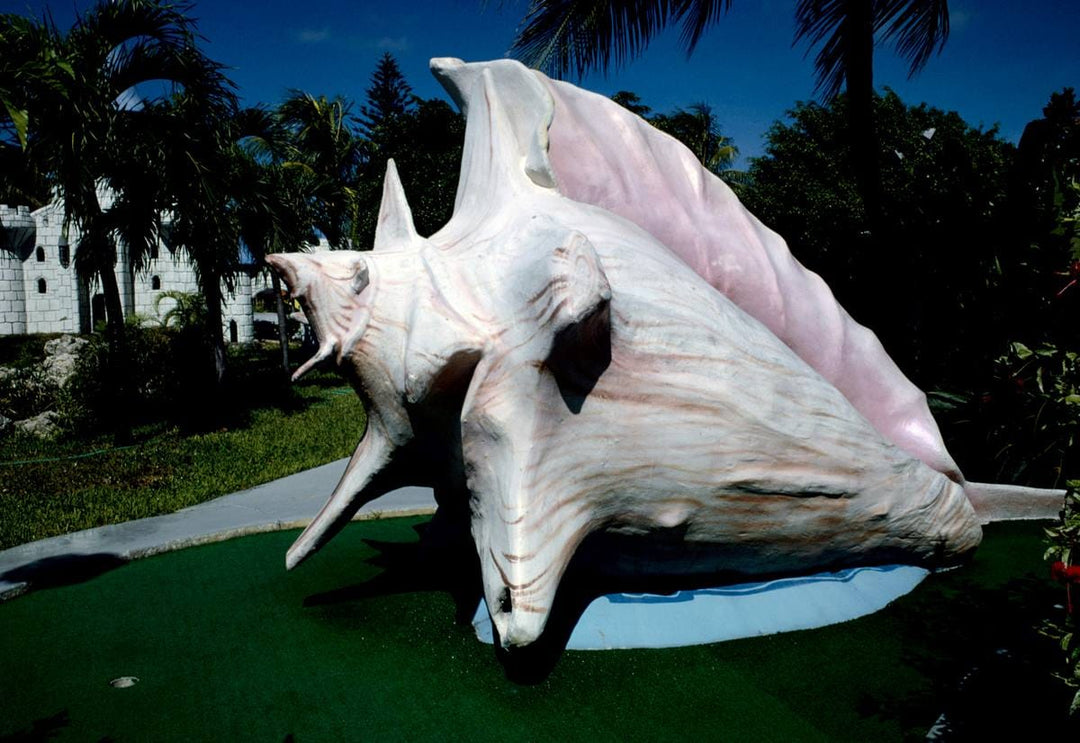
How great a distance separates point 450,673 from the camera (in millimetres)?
3260

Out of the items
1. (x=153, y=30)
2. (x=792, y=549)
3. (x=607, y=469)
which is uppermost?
(x=153, y=30)

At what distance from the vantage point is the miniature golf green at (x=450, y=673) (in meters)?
2.87

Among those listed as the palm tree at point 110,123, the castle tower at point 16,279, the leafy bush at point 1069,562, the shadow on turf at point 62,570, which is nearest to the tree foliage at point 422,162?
the palm tree at point 110,123

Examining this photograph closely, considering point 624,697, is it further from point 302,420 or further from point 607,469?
point 302,420

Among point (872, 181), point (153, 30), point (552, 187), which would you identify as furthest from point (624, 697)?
point (153, 30)

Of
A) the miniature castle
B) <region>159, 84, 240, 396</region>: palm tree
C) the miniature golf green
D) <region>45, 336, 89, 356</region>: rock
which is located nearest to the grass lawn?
<region>45, 336, 89, 356</region>: rock

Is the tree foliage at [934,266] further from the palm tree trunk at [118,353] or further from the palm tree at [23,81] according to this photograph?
the palm tree trunk at [118,353]

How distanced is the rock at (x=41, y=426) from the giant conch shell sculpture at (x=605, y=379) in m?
9.36

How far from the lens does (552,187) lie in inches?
159

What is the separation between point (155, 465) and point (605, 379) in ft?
23.5

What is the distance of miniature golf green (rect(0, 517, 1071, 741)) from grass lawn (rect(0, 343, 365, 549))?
263 cm

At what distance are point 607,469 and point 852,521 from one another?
1313 mm

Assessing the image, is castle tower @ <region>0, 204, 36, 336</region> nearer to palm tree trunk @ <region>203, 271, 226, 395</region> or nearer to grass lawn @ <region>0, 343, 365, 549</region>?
palm tree trunk @ <region>203, 271, 226, 395</region>

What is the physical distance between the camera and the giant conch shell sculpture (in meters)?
3.10
